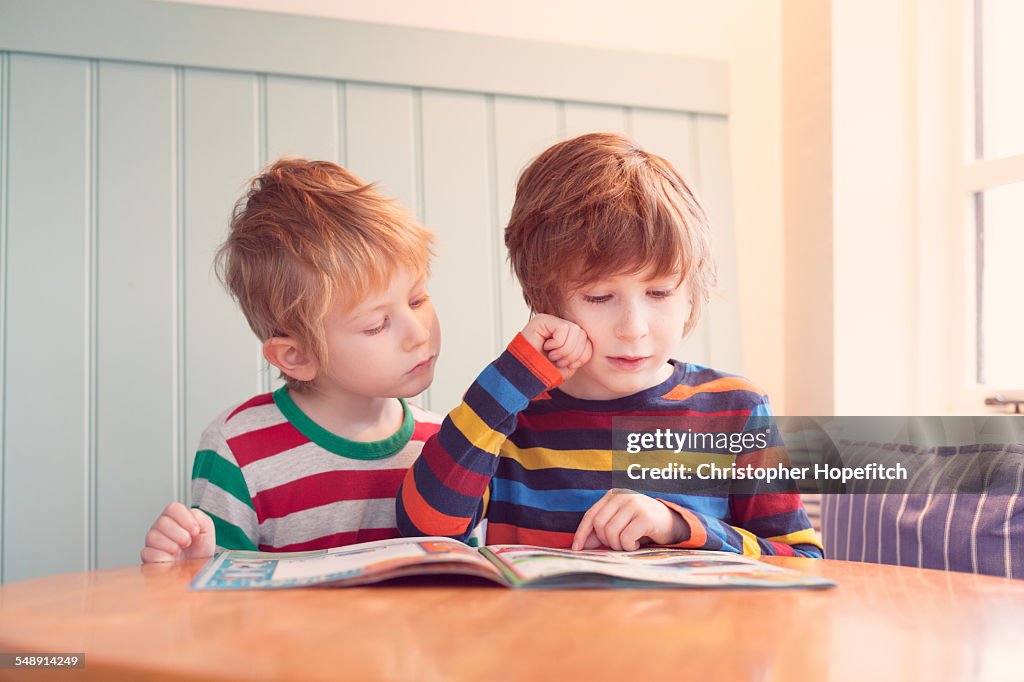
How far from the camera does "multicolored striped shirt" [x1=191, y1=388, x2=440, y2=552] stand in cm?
108

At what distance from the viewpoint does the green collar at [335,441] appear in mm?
1125

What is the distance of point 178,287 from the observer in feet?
5.25

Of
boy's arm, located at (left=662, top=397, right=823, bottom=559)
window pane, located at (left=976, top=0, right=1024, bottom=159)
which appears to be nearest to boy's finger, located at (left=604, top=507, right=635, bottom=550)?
boy's arm, located at (left=662, top=397, right=823, bottom=559)

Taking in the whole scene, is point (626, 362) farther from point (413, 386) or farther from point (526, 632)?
point (526, 632)

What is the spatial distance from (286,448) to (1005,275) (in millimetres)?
1524

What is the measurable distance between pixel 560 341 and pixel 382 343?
22 centimetres

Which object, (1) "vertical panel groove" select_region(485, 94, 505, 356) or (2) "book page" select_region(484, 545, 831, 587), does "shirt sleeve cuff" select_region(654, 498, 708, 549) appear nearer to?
(2) "book page" select_region(484, 545, 831, 587)

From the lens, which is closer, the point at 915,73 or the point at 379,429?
the point at 379,429

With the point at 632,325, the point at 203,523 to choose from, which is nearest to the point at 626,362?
the point at 632,325

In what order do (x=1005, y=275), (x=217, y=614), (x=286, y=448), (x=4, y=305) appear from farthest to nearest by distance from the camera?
1. (x=1005, y=275)
2. (x=4, y=305)
3. (x=286, y=448)
4. (x=217, y=614)

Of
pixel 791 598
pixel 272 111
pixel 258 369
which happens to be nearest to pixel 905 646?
pixel 791 598

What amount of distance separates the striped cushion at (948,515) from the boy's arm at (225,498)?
2.77 feet

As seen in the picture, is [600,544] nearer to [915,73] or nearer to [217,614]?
[217,614]

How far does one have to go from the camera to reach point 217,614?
1.83 ft
